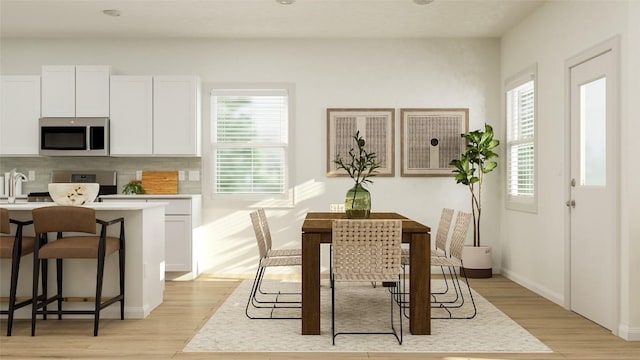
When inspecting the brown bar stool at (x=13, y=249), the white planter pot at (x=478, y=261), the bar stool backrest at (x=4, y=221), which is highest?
the bar stool backrest at (x=4, y=221)

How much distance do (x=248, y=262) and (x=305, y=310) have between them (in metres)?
3.01

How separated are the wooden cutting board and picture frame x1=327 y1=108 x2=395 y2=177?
1939mm

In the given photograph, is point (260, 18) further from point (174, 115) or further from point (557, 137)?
point (557, 137)

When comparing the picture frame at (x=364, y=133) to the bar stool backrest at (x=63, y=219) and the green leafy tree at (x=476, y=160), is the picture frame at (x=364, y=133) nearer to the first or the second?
the green leafy tree at (x=476, y=160)

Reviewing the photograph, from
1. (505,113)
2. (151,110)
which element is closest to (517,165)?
(505,113)

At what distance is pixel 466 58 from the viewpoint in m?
7.14

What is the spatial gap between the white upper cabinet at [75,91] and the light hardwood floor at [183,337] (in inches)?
105

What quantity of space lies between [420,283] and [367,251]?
51 centimetres

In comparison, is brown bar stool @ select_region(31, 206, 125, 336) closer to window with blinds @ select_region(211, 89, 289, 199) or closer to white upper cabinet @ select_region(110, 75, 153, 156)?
white upper cabinet @ select_region(110, 75, 153, 156)

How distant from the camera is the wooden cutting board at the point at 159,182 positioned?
6.99 meters

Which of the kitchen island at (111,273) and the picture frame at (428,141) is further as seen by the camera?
the picture frame at (428,141)

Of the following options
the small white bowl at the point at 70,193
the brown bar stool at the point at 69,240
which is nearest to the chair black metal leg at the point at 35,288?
the brown bar stool at the point at 69,240

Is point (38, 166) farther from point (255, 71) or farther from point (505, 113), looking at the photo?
point (505, 113)

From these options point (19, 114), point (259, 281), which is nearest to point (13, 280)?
point (259, 281)
